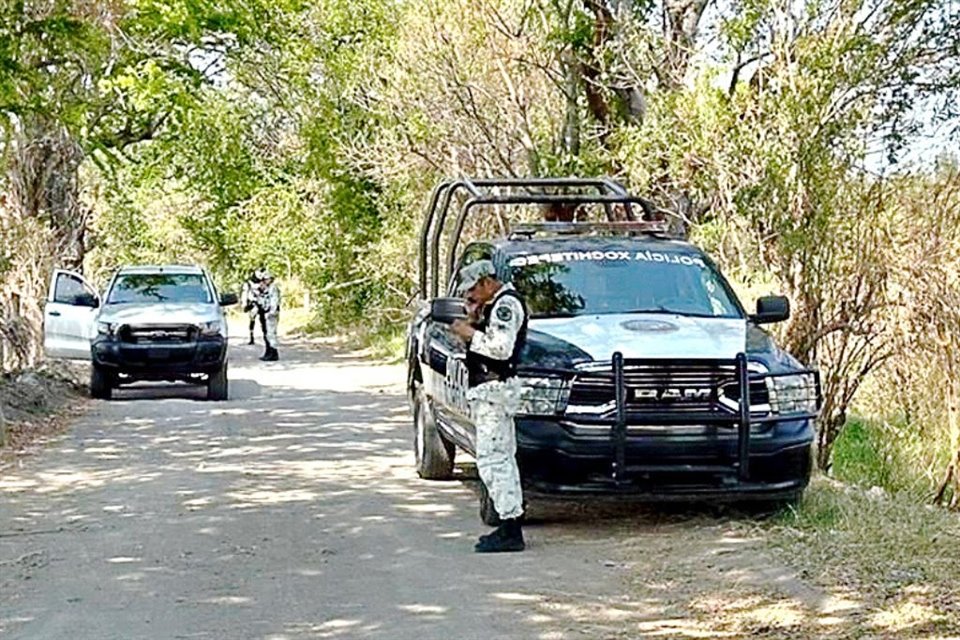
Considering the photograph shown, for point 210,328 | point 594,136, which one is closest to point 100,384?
point 210,328

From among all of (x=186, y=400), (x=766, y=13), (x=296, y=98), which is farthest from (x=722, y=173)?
(x=296, y=98)

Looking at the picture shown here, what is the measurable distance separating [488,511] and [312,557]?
1269 millimetres

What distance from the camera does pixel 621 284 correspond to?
33.6 ft

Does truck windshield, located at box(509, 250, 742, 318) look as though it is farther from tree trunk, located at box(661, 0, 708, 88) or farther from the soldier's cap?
tree trunk, located at box(661, 0, 708, 88)

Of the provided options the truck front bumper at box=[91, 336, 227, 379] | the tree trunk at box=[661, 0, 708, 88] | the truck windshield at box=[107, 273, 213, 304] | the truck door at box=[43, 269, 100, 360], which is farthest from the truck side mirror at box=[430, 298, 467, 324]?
the truck door at box=[43, 269, 100, 360]

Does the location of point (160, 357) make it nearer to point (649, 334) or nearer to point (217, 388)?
point (217, 388)

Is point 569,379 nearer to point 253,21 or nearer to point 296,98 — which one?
point 253,21

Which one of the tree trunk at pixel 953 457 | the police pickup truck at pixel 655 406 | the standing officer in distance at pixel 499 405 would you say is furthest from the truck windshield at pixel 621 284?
the tree trunk at pixel 953 457

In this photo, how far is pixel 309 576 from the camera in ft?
26.3

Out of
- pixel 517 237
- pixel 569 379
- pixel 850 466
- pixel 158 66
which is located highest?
pixel 158 66

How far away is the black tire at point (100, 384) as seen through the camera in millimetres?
19562

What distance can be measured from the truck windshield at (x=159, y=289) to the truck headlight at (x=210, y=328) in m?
1.17

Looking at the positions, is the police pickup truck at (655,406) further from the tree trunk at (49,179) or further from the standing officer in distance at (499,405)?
the tree trunk at (49,179)

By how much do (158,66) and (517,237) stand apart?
48.1 feet
